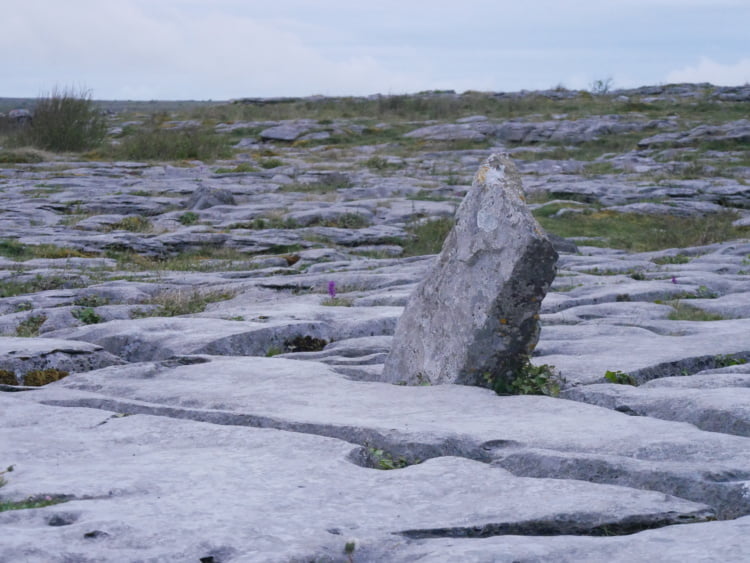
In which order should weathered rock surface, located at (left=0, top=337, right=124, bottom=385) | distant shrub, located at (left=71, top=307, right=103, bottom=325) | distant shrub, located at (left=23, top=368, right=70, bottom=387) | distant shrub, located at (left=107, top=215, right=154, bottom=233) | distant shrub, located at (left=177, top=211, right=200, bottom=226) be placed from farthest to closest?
1. distant shrub, located at (left=177, top=211, right=200, bottom=226)
2. distant shrub, located at (left=107, top=215, right=154, bottom=233)
3. distant shrub, located at (left=71, top=307, right=103, bottom=325)
4. weathered rock surface, located at (left=0, top=337, right=124, bottom=385)
5. distant shrub, located at (left=23, top=368, right=70, bottom=387)

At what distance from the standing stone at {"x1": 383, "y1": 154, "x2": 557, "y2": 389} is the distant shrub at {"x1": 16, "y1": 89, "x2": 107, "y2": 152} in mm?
33039

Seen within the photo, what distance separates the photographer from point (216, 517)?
3611 millimetres

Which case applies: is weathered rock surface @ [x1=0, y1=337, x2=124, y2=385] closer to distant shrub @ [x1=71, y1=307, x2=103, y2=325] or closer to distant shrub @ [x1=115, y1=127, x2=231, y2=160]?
distant shrub @ [x1=71, y1=307, x2=103, y2=325]

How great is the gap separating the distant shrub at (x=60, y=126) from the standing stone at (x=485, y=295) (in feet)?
108

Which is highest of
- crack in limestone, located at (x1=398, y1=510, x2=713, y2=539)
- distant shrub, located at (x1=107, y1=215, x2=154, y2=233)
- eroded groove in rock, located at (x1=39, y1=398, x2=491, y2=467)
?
distant shrub, located at (x1=107, y1=215, x2=154, y2=233)

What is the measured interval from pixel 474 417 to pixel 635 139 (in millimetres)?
36353

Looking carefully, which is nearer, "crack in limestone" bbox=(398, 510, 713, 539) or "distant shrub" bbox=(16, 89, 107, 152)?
"crack in limestone" bbox=(398, 510, 713, 539)

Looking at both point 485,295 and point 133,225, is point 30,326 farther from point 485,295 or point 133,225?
point 133,225

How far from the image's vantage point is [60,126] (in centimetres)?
3706

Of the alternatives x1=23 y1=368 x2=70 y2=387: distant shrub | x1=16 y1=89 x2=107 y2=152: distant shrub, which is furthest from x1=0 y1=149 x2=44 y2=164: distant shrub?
x1=23 y1=368 x2=70 y2=387: distant shrub

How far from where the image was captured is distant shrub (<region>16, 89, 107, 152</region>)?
37.1m

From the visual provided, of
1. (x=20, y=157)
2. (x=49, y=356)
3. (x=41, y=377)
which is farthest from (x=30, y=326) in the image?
(x=20, y=157)

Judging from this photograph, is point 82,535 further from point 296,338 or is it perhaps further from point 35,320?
point 35,320

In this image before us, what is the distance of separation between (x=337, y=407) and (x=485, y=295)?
5.20ft
